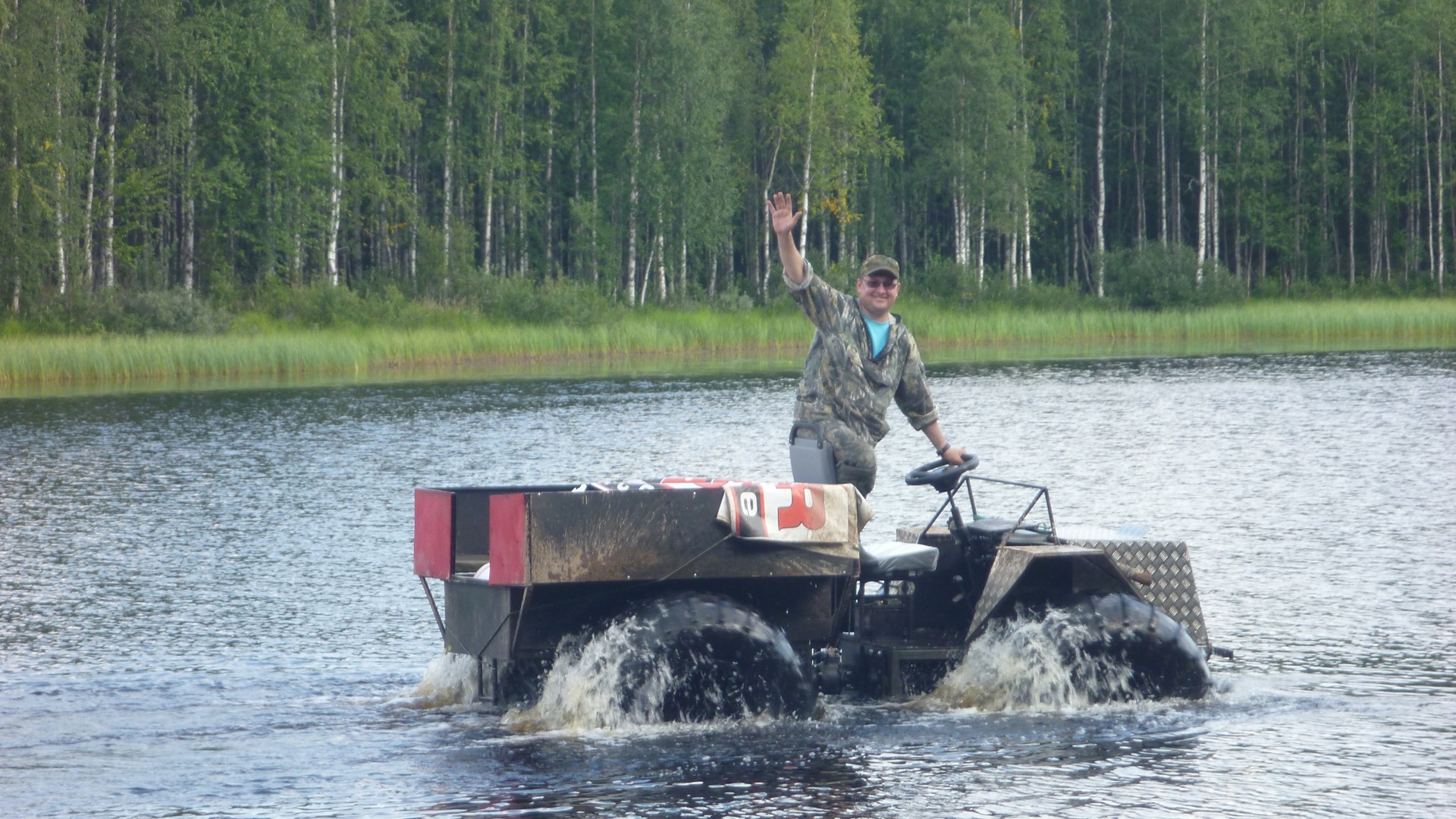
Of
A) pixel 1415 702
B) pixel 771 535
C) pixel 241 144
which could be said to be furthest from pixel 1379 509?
pixel 241 144

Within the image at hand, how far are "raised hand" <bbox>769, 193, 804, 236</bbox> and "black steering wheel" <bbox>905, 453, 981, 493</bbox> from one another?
3.70ft

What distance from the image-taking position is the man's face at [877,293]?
7.65 m

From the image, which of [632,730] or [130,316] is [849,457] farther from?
[130,316]

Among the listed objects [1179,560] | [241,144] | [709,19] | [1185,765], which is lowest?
[1185,765]

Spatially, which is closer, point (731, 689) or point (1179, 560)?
point (731, 689)

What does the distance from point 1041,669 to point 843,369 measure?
151 cm

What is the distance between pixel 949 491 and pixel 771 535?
0.99 metres

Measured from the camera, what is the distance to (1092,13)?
207 ft

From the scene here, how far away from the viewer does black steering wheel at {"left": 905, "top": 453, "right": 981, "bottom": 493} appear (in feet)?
23.9

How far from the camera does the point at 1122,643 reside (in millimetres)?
7191

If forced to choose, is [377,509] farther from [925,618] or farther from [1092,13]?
[1092,13]

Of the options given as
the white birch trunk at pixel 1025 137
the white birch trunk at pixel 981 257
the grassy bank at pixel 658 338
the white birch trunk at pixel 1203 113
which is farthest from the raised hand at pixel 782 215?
the white birch trunk at pixel 1203 113

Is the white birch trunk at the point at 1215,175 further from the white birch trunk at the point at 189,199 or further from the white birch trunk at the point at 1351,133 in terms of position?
the white birch trunk at the point at 189,199

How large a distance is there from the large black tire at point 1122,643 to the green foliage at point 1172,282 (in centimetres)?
4384
